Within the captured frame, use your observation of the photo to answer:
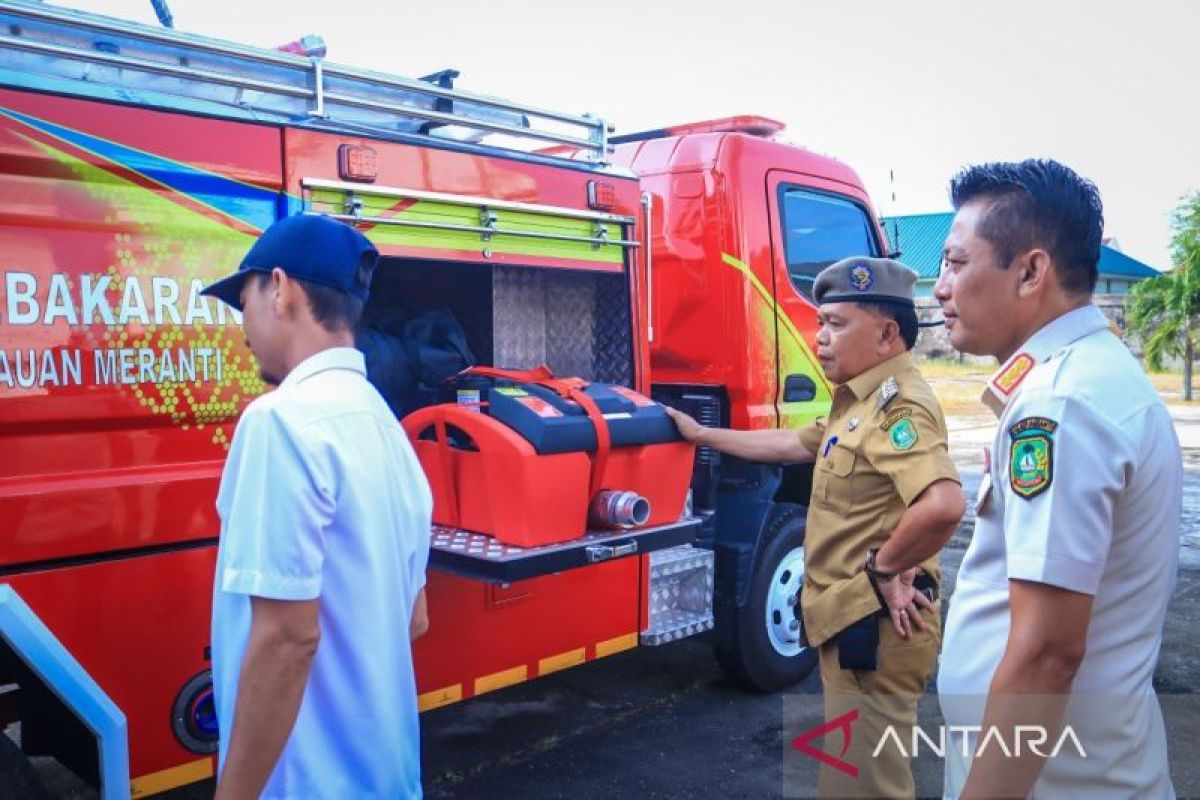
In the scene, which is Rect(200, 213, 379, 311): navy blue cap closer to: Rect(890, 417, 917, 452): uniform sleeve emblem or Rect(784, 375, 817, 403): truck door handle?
Rect(890, 417, 917, 452): uniform sleeve emblem

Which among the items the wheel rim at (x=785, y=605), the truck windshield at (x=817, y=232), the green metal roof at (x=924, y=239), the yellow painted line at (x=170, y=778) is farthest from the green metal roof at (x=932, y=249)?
the yellow painted line at (x=170, y=778)

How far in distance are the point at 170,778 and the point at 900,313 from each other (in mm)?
2481

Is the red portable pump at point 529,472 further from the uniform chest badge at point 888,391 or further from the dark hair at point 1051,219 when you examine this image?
the dark hair at point 1051,219

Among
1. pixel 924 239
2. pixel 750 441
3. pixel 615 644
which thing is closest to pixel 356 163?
pixel 750 441

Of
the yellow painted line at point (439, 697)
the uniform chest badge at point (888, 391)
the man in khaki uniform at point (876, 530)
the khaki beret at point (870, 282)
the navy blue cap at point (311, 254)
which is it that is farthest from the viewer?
the yellow painted line at point (439, 697)

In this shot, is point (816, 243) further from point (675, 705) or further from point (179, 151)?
point (179, 151)

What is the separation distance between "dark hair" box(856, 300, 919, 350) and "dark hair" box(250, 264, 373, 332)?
1720 millimetres

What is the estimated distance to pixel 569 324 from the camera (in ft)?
14.3

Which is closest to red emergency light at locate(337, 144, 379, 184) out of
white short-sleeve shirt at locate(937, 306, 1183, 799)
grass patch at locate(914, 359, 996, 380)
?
white short-sleeve shirt at locate(937, 306, 1183, 799)

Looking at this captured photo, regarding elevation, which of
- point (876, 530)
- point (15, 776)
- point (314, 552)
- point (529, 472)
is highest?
point (314, 552)

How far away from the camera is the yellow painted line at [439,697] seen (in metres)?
3.46

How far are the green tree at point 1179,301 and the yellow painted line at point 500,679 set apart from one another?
24.3 m

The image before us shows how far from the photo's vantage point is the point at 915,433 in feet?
9.05

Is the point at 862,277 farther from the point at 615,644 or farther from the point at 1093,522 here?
the point at 615,644
